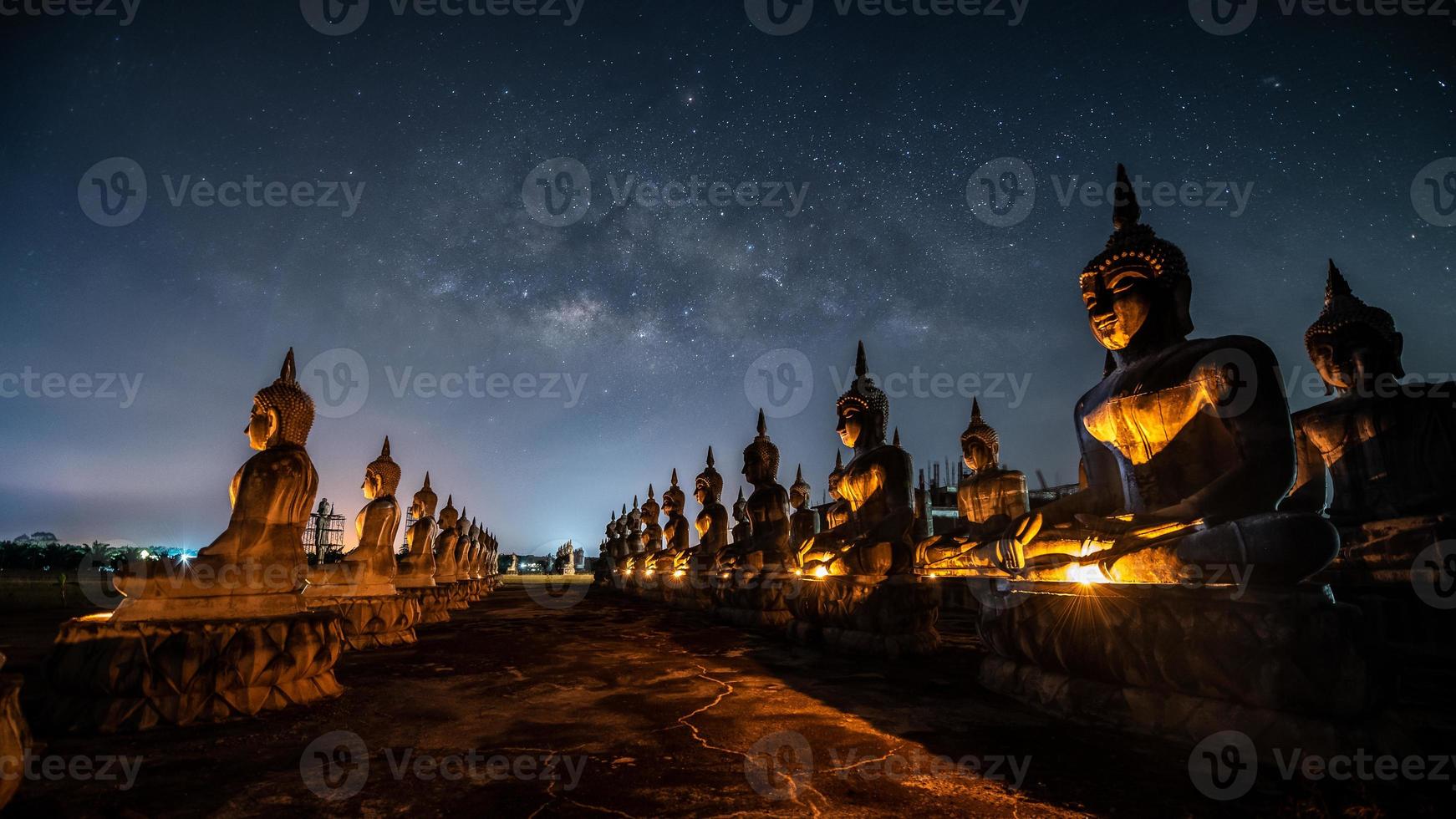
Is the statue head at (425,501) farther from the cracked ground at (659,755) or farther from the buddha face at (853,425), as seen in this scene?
the buddha face at (853,425)

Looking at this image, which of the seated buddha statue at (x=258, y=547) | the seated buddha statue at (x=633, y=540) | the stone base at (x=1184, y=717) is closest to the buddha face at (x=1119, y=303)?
the stone base at (x=1184, y=717)

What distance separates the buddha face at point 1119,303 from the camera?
14.5ft

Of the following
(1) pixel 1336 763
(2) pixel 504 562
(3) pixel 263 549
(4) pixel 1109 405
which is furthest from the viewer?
(2) pixel 504 562

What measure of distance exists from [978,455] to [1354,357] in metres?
5.21

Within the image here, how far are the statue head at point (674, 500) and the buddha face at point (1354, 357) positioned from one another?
14132mm

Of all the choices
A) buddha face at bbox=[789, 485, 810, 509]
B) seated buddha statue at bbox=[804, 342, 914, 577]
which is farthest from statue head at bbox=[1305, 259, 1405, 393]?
buddha face at bbox=[789, 485, 810, 509]

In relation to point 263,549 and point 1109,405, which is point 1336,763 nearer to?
point 1109,405

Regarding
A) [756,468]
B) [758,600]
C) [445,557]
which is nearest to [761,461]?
[756,468]

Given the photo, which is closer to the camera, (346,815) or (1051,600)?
(346,815)

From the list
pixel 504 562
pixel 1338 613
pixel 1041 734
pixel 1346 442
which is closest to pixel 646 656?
pixel 1041 734

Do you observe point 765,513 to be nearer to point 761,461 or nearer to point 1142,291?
point 761,461

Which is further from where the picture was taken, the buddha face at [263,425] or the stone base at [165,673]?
the buddha face at [263,425]

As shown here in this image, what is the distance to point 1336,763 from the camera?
2.71 meters

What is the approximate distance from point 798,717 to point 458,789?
7.06ft
